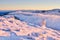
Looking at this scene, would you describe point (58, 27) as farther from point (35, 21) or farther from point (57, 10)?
point (57, 10)

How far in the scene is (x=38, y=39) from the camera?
2.88ft

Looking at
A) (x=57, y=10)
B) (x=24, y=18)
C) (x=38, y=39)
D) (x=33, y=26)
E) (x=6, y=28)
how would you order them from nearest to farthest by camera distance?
1. (x=38, y=39)
2. (x=6, y=28)
3. (x=33, y=26)
4. (x=24, y=18)
5. (x=57, y=10)

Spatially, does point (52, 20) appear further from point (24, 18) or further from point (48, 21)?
point (24, 18)

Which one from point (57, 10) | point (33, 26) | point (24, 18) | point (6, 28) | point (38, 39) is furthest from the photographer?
point (57, 10)

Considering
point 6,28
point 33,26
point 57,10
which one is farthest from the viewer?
point 57,10

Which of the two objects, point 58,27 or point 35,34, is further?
point 58,27

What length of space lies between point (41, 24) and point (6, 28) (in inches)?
11.3

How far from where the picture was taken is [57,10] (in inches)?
70.2

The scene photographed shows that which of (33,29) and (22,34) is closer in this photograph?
(22,34)

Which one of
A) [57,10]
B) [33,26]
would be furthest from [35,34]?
[57,10]

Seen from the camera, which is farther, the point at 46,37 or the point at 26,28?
the point at 26,28

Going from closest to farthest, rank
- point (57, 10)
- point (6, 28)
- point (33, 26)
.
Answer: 1. point (6, 28)
2. point (33, 26)
3. point (57, 10)

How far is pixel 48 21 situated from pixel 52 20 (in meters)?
0.03

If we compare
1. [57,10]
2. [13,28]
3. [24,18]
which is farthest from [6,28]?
[57,10]
